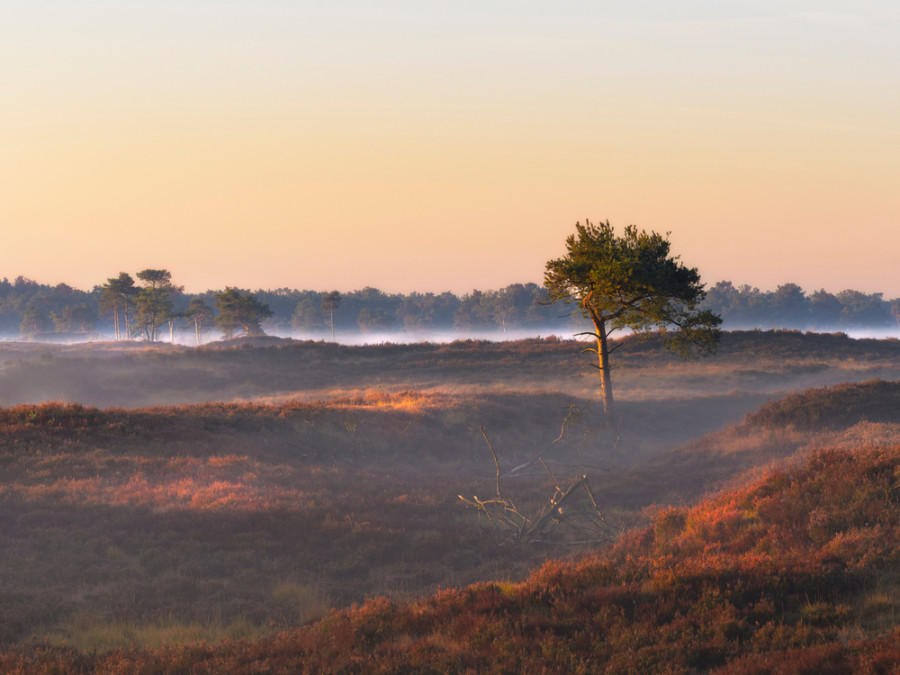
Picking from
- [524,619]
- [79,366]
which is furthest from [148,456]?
[79,366]

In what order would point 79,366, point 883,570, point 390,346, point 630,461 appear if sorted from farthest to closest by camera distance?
point 390,346, point 79,366, point 630,461, point 883,570

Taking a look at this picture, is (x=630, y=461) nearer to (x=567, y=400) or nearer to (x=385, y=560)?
(x=567, y=400)

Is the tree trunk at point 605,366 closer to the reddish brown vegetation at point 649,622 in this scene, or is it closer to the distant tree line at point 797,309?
the reddish brown vegetation at point 649,622

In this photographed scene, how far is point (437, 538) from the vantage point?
1409 cm

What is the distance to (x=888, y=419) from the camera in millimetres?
22266

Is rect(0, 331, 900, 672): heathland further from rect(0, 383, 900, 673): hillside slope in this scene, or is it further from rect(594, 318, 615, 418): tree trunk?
rect(594, 318, 615, 418): tree trunk

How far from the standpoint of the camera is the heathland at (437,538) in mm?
6836

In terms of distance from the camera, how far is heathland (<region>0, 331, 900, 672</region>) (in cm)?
684

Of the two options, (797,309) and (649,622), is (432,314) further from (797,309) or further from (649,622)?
(649,622)

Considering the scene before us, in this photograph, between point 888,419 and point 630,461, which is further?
point 630,461

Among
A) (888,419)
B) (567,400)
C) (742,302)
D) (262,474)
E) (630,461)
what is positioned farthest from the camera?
(742,302)

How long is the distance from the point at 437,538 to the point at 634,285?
721 inches

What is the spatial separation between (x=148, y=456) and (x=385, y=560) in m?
9.53

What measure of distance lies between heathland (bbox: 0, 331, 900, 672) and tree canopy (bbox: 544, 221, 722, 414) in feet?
17.9
